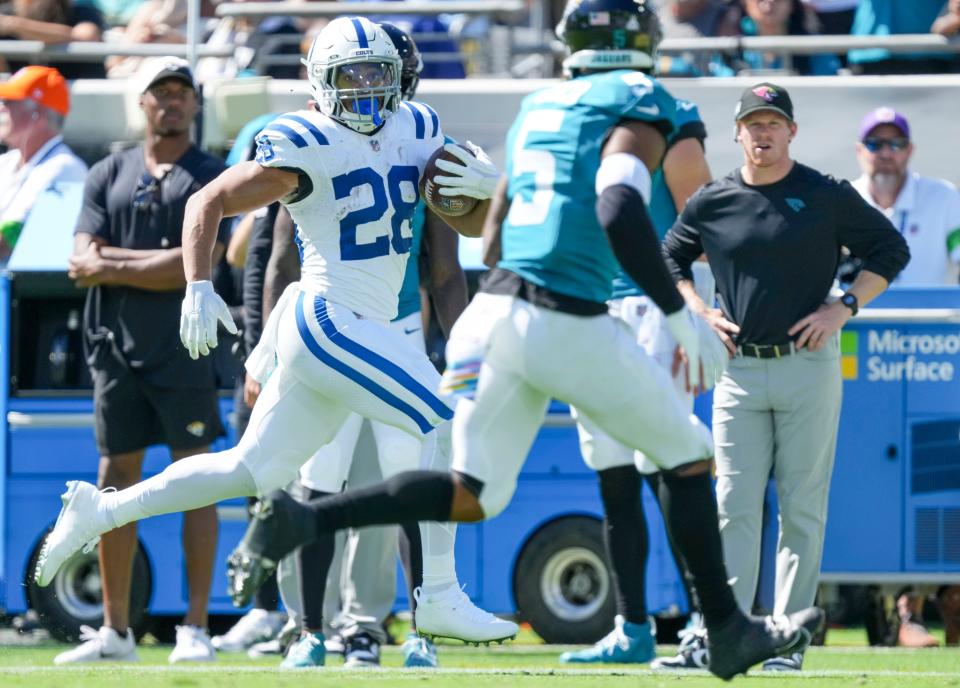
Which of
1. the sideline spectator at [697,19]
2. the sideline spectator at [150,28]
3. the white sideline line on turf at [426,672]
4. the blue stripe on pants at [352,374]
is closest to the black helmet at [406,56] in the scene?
the blue stripe on pants at [352,374]

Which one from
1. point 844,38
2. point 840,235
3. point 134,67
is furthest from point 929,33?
point 134,67

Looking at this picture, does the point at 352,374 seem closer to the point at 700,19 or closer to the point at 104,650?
the point at 104,650

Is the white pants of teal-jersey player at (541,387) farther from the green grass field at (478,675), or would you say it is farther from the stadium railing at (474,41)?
the stadium railing at (474,41)

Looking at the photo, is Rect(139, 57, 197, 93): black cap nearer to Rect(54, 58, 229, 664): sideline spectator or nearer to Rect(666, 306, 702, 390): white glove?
Rect(54, 58, 229, 664): sideline spectator

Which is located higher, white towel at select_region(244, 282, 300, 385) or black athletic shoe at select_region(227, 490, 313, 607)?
white towel at select_region(244, 282, 300, 385)

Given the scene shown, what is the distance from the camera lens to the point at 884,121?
26.0ft

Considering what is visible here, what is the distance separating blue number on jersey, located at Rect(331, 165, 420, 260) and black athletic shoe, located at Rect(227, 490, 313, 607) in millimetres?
1009

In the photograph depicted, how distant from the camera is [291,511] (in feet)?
16.0

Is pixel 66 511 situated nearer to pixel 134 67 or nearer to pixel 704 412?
pixel 704 412

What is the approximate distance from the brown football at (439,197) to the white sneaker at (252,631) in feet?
7.99

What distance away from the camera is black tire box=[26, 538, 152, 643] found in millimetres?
7770

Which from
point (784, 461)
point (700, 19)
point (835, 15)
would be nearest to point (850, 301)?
point (784, 461)

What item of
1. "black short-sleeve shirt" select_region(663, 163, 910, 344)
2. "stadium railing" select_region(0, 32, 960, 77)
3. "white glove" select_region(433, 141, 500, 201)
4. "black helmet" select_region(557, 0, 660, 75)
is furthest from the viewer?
"stadium railing" select_region(0, 32, 960, 77)

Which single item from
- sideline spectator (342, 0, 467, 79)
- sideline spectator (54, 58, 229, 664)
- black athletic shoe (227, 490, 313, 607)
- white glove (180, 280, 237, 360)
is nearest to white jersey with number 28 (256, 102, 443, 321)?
white glove (180, 280, 237, 360)
